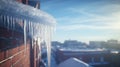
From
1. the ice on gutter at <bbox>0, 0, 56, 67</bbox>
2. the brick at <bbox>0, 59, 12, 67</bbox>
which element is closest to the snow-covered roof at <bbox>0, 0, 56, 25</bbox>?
the ice on gutter at <bbox>0, 0, 56, 67</bbox>

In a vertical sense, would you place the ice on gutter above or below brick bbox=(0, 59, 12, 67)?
above

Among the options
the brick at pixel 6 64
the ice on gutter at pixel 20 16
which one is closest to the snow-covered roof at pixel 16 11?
the ice on gutter at pixel 20 16

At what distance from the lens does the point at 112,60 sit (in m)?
31.6

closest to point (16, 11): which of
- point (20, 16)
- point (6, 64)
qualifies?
point (20, 16)

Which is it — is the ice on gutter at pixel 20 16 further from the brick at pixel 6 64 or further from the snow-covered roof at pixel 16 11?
the brick at pixel 6 64

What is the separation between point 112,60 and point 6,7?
106 ft

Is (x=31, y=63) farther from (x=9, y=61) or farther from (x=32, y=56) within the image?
(x=9, y=61)

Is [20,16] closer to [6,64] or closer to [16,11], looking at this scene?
[16,11]

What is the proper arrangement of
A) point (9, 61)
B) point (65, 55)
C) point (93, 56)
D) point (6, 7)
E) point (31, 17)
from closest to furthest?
point (6, 7) → point (31, 17) → point (9, 61) → point (65, 55) → point (93, 56)

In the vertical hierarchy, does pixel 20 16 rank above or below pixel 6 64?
above

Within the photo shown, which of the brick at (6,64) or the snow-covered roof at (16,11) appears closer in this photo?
the snow-covered roof at (16,11)

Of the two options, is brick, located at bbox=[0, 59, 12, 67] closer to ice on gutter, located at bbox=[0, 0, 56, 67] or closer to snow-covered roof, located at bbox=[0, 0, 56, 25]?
ice on gutter, located at bbox=[0, 0, 56, 67]

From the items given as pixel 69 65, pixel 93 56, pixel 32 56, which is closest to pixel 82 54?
pixel 93 56

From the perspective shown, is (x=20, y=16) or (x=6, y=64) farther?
(x=6, y=64)
